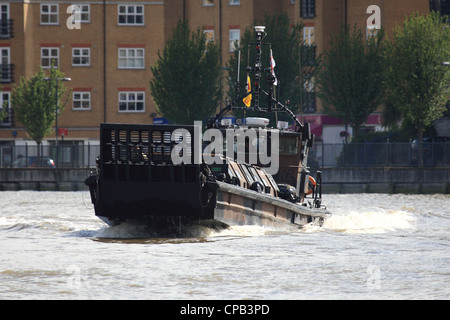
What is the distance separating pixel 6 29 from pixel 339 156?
28.8 m

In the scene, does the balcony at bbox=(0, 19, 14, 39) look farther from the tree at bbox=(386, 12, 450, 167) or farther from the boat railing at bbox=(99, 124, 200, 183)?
the boat railing at bbox=(99, 124, 200, 183)

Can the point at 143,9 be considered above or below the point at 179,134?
above

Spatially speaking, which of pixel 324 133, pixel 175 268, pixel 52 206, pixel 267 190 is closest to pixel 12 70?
pixel 324 133

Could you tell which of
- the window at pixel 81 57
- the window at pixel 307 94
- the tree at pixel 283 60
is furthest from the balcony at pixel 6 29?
the window at pixel 307 94

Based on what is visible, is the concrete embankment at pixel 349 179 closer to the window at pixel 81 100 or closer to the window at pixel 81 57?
the window at pixel 81 100

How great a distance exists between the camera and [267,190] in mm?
26094

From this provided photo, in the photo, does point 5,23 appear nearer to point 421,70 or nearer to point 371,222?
point 421,70

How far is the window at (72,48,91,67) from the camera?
239ft

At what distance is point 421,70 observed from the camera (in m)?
56.2

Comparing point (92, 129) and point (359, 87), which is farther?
point (92, 129)

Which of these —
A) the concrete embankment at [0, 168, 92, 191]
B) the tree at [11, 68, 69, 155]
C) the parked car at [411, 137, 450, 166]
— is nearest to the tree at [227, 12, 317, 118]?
the parked car at [411, 137, 450, 166]

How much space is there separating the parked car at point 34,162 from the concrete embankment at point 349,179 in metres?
3.03
